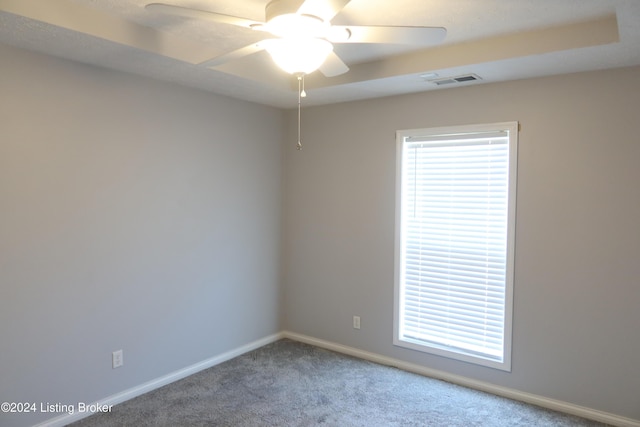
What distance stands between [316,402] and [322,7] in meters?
2.67

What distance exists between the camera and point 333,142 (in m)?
4.24

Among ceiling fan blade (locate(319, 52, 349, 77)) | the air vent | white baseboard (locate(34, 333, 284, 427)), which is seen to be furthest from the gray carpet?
the air vent

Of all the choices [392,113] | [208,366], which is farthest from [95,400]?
[392,113]

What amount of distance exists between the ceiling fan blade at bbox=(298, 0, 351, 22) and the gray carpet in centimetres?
249

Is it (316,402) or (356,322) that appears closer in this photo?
(316,402)

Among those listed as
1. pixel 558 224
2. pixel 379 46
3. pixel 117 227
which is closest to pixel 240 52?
pixel 379 46

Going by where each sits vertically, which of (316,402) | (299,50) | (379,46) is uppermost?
(379,46)

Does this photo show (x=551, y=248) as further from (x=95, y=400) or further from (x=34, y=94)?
(x=34, y=94)

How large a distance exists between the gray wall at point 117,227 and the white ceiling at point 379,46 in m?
0.31

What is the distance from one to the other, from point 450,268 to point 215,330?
2.09 m

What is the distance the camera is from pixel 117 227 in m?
3.17

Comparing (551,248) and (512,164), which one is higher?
(512,164)

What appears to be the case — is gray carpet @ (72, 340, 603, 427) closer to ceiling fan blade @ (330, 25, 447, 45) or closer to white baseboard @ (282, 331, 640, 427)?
white baseboard @ (282, 331, 640, 427)

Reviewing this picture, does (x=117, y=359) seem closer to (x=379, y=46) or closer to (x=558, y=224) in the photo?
(x=379, y=46)
